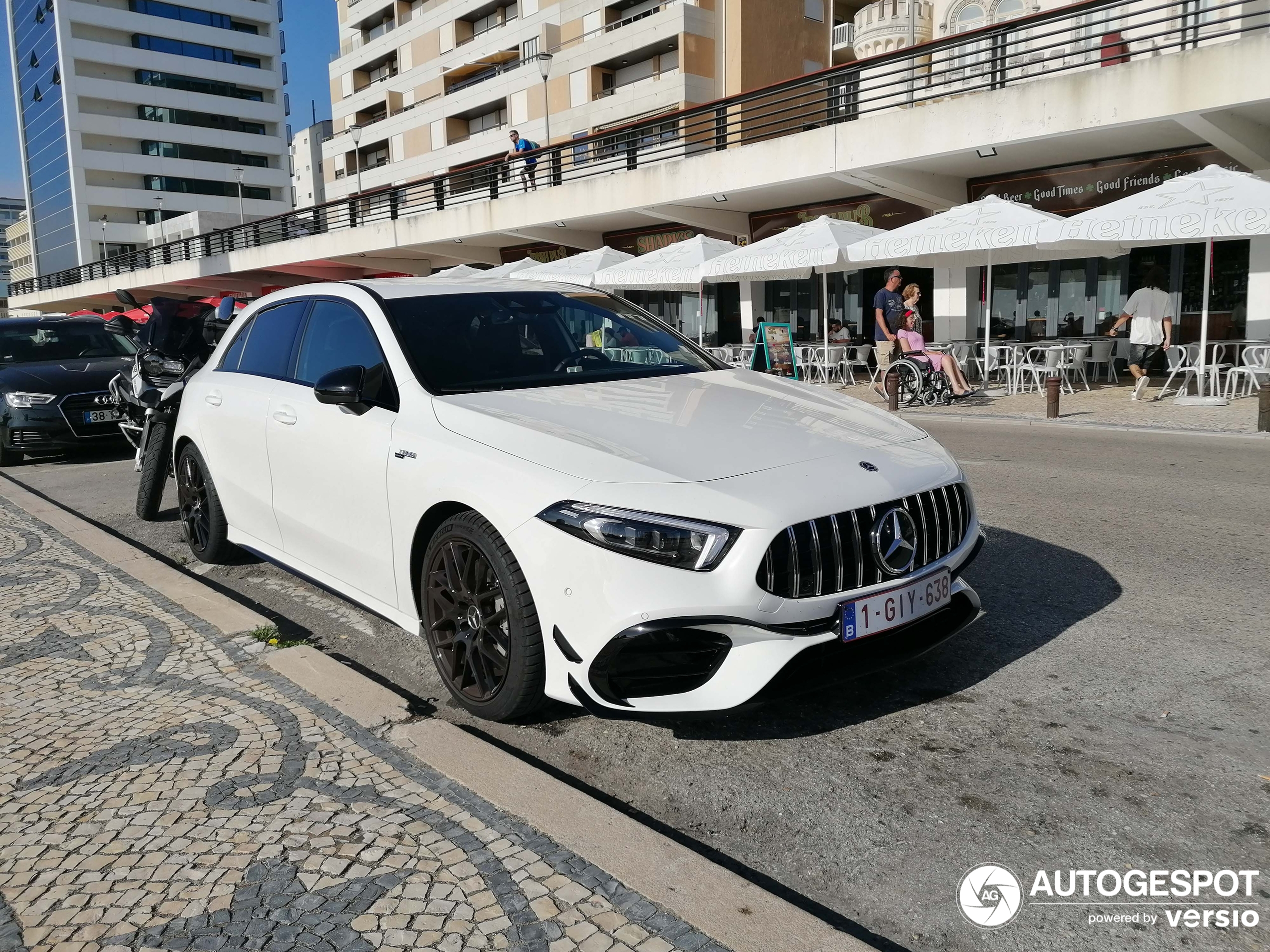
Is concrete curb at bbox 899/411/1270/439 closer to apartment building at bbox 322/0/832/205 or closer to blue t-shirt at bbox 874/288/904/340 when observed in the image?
blue t-shirt at bbox 874/288/904/340

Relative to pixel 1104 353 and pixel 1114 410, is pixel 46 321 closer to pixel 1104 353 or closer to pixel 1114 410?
pixel 1114 410

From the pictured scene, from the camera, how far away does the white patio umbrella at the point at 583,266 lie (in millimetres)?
20109

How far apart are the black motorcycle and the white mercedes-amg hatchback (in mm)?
2842

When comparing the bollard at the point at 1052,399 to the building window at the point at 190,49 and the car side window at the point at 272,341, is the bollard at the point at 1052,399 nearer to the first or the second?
the car side window at the point at 272,341

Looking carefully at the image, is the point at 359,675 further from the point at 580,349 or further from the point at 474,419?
the point at 580,349

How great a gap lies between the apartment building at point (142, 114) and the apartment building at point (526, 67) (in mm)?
23906

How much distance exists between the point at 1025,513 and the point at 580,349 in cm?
382

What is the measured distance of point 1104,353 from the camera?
18.0 metres

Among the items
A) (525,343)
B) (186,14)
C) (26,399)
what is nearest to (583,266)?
(26,399)

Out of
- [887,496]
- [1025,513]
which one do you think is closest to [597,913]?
[887,496]

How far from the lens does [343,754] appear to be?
124 inches

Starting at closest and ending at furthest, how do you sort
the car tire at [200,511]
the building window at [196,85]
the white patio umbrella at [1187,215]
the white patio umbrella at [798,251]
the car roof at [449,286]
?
1. the car roof at [449,286]
2. the car tire at [200,511]
3. the white patio umbrella at [1187,215]
4. the white patio umbrella at [798,251]
5. the building window at [196,85]

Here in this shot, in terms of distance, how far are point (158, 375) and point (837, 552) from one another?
7098mm

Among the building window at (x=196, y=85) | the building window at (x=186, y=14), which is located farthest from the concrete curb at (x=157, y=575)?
the building window at (x=186, y=14)
